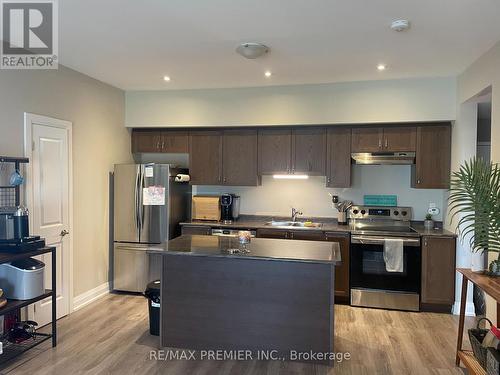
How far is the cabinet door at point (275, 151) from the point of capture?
484 centimetres

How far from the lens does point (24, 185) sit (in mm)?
3512

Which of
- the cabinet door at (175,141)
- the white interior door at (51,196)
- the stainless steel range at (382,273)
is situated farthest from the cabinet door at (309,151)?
the white interior door at (51,196)

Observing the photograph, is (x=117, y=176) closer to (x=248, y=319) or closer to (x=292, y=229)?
(x=292, y=229)

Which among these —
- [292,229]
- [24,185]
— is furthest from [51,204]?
[292,229]

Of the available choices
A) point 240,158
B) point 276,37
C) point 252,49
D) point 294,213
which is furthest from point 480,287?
point 240,158

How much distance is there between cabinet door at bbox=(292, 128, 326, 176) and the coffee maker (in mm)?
944

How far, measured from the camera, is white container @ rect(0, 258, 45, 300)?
3094 millimetres

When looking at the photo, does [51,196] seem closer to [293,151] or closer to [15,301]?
[15,301]

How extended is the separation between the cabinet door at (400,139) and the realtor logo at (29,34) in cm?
364

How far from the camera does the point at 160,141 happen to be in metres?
5.22

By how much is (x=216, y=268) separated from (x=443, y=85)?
130 inches

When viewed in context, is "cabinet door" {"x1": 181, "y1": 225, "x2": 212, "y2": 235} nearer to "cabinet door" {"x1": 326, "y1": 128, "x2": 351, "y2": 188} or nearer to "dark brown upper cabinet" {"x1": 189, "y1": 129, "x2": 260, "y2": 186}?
"dark brown upper cabinet" {"x1": 189, "y1": 129, "x2": 260, "y2": 186}

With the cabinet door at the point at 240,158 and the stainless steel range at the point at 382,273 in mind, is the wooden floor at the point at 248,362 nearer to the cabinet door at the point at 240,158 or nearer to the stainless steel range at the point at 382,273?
the stainless steel range at the point at 382,273

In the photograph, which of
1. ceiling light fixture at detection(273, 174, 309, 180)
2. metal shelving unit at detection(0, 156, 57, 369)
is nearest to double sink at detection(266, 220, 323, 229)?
ceiling light fixture at detection(273, 174, 309, 180)
